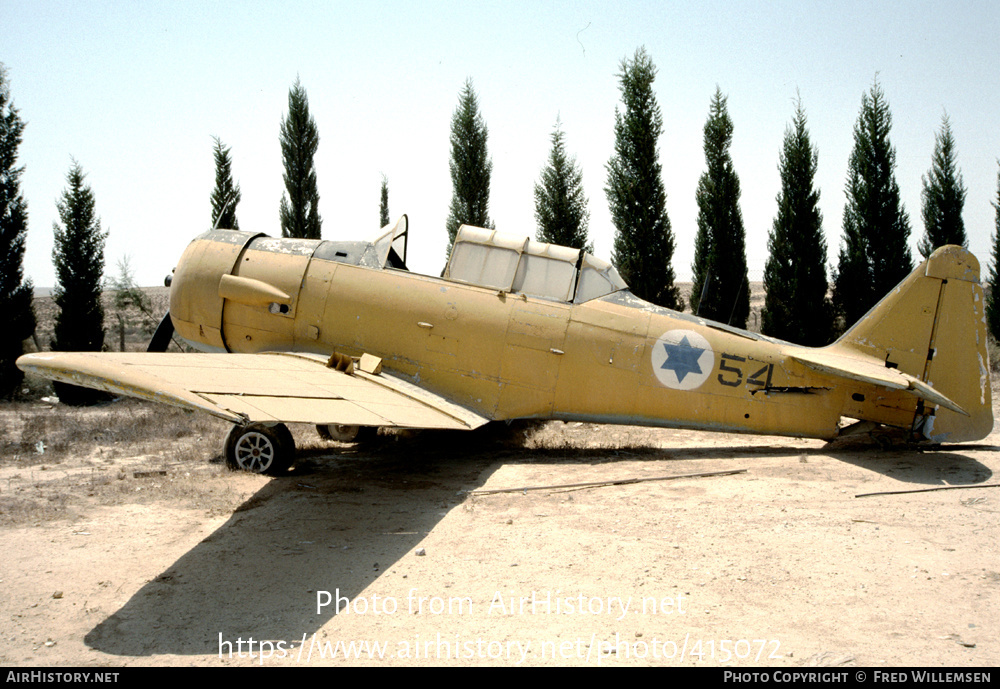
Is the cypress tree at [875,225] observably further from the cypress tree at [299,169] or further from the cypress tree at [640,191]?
the cypress tree at [299,169]

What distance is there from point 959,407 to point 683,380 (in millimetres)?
2998

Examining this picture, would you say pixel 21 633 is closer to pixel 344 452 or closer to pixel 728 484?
pixel 344 452

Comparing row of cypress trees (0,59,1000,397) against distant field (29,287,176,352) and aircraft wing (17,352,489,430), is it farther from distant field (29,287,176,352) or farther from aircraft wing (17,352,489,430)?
aircraft wing (17,352,489,430)

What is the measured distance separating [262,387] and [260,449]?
1.67 meters

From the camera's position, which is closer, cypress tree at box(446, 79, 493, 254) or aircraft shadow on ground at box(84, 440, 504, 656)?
aircraft shadow on ground at box(84, 440, 504, 656)

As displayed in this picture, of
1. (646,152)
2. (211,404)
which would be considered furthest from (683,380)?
(646,152)

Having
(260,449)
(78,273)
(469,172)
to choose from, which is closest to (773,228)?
(469,172)

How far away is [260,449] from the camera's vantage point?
7434mm

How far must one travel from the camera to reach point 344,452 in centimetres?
904

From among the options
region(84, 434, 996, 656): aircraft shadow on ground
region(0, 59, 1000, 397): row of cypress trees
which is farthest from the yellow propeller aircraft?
region(0, 59, 1000, 397): row of cypress trees

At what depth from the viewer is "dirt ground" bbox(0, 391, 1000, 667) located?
3.72 m

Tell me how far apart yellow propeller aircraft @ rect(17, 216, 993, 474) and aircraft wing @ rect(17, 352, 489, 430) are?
0.06 metres

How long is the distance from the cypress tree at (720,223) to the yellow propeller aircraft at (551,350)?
1023 centimetres

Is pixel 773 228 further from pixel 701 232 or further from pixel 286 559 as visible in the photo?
pixel 286 559
